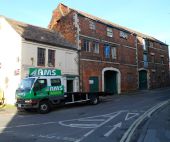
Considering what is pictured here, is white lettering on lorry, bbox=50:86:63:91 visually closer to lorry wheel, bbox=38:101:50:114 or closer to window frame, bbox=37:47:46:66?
lorry wheel, bbox=38:101:50:114

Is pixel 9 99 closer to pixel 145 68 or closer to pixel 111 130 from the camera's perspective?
pixel 111 130

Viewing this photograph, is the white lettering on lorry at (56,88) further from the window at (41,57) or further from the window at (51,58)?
the window at (51,58)

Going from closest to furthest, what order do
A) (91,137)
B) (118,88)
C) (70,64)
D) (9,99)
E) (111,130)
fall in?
(91,137) < (111,130) < (9,99) < (70,64) < (118,88)

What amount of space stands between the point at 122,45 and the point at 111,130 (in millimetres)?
24450

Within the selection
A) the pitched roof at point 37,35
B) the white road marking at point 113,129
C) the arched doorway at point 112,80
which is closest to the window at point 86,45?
the pitched roof at point 37,35

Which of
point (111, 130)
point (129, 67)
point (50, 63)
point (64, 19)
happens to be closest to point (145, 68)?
point (129, 67)

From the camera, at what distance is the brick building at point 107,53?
27719mm

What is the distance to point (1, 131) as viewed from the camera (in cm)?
1055

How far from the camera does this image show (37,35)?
24.0 metres

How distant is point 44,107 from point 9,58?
826 cm

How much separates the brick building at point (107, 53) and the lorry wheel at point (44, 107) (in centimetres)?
983

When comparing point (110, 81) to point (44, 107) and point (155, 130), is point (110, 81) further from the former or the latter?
point (155, 130)

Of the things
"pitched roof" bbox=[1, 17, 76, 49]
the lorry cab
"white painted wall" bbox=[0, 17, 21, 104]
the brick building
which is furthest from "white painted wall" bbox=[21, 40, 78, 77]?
the lorry cab

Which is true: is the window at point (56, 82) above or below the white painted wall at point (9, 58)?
below
